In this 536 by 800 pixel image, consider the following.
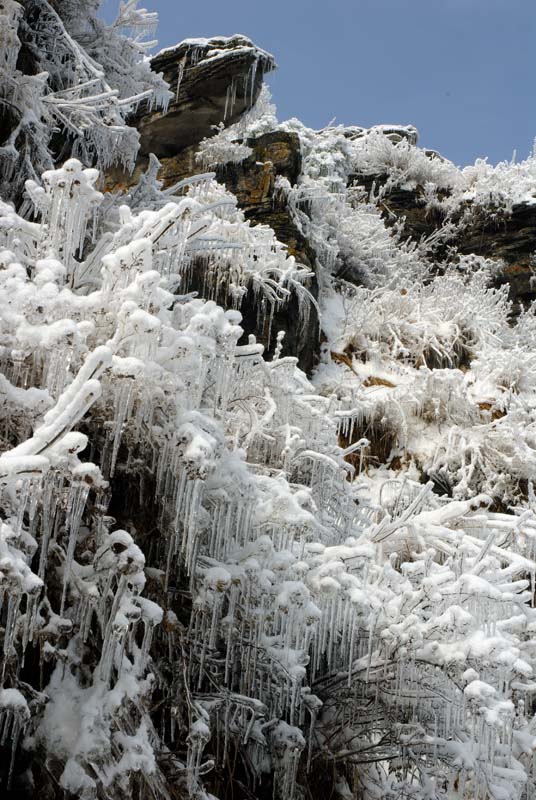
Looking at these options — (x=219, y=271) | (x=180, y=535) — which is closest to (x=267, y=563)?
(x=180, y=535)

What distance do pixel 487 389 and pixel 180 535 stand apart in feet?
25.5

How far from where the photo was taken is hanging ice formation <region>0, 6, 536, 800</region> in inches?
138

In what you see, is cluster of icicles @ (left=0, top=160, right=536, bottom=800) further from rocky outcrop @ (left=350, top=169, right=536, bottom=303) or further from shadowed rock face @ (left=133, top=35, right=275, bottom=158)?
rocky outcrop @ (left=350, top=169, right=536, bottom=303)

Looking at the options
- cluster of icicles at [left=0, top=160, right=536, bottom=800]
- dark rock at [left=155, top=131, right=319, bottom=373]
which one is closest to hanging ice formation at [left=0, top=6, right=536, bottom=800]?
cluster of icicles at [left=0, top=160, right=536, bottom=800]

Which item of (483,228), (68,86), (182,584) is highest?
(483,228)

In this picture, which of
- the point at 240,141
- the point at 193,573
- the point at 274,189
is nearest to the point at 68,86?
the point at 274,189

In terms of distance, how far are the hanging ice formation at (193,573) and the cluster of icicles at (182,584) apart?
16mm

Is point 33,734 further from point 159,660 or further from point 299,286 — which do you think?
point 299,286

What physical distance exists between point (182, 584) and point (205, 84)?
795 cm

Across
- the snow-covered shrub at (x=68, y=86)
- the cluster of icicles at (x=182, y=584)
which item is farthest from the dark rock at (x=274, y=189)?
the cluster of icicles at (x=182, y=584)

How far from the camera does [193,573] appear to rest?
415 centimetres

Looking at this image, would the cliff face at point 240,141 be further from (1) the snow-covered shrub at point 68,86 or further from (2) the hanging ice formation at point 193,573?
(2) the hanging ice formation at point 193,573

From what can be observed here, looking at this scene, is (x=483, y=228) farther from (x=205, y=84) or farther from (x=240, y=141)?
(x=205, y=84)

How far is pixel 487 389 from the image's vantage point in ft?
36.4
